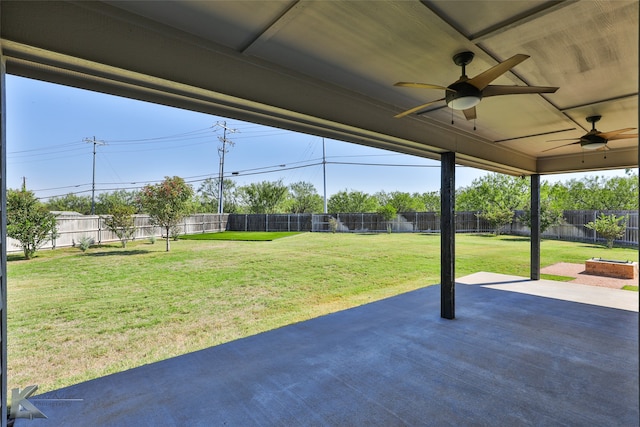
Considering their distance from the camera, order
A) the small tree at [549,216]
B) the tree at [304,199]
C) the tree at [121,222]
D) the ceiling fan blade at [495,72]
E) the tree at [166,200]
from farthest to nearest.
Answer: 1. the tree at [304,199]
2. the small tree at [549,216]
3. the tree at [166,200]
4. the tree at [121,222]
5. the ceiling fan blade at [495,72]

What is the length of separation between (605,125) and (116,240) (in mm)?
12510

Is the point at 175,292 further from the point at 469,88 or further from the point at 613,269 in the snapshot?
the point at 613,269

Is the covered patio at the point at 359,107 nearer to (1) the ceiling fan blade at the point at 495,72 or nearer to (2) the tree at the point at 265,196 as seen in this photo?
(1) the ceiling fan blade at the point at 495,72

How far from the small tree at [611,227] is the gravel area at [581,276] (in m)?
3.95

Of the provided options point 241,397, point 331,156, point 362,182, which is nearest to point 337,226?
point 331,156

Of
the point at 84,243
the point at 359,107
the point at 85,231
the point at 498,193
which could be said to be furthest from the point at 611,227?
the point at 85,231

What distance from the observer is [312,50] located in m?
1.76

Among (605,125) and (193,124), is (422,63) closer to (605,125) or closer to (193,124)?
(605,125)

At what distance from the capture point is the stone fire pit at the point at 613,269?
5.58m

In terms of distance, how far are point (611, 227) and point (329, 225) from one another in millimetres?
11098

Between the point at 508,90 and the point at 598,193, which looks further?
the point at 598,193

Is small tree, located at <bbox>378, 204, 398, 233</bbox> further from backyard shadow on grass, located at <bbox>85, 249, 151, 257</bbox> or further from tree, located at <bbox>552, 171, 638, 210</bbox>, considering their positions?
backyard shadow on grass, located at <bbox>85, 249, 151, 257</bbox>

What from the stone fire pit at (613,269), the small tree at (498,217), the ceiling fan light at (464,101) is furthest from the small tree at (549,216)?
the ceiling fan light at (464,101)

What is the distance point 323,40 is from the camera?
65.1 inches
